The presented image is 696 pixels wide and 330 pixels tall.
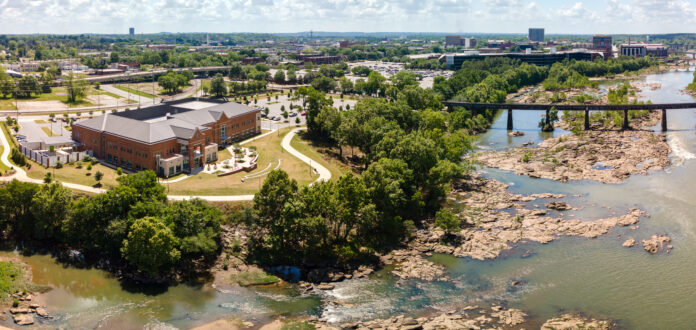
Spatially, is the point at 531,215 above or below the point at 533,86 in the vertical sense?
below

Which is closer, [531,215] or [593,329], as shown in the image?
[593,329]

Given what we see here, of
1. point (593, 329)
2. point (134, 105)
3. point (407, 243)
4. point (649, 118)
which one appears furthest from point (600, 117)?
point (134, 105)

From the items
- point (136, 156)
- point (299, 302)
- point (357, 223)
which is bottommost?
point (299, 302)

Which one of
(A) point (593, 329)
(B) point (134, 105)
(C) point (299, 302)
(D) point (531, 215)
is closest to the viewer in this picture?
(A) point (593, 329)

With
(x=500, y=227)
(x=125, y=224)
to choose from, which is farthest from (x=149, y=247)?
(x=500, y=227)

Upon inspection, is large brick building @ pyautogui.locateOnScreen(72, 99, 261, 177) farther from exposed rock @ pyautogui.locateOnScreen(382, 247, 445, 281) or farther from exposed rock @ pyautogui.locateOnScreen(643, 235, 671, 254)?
exposed rock @ pyautogui.locateOnScreen(643, 235, 671, 254)

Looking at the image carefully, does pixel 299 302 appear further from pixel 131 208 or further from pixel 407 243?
pixel 131 208
